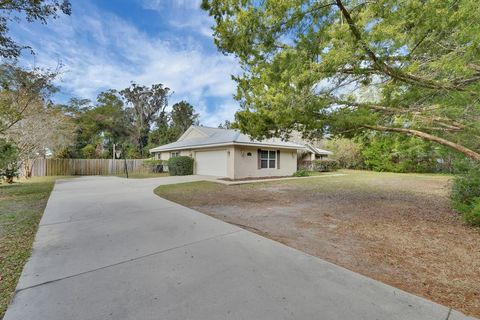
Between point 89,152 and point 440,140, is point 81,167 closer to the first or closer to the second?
point 89,152

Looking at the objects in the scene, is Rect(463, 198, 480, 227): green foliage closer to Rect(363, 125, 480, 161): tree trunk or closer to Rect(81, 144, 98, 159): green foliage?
Rect(363, 125, 480, 161): tree trunk

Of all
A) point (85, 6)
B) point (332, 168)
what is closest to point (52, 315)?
point (85, 6)

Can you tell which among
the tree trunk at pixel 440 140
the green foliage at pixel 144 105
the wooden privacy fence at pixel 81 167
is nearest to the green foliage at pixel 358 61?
the tree trunk at pixel 440 140

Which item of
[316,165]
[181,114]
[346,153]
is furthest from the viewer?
[181,114]

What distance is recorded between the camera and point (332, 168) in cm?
2478

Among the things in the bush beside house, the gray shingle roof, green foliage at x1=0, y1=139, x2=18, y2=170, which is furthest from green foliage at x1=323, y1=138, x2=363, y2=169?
green foliage at x1=0, y1=139, x2=18, y2=170

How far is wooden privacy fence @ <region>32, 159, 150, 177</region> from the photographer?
736 inches

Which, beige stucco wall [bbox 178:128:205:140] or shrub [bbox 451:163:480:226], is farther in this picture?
beige stucco wall [bbox 178:128:205:140]

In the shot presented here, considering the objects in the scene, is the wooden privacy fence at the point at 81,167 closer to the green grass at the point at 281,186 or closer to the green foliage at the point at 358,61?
the green grass at the point at 281,186

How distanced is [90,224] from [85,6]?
7.54 m

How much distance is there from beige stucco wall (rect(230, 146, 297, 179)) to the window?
11.8 inches

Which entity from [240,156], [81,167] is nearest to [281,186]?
[240,156]

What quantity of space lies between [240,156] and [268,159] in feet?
9.15

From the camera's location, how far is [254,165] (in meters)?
15.9
